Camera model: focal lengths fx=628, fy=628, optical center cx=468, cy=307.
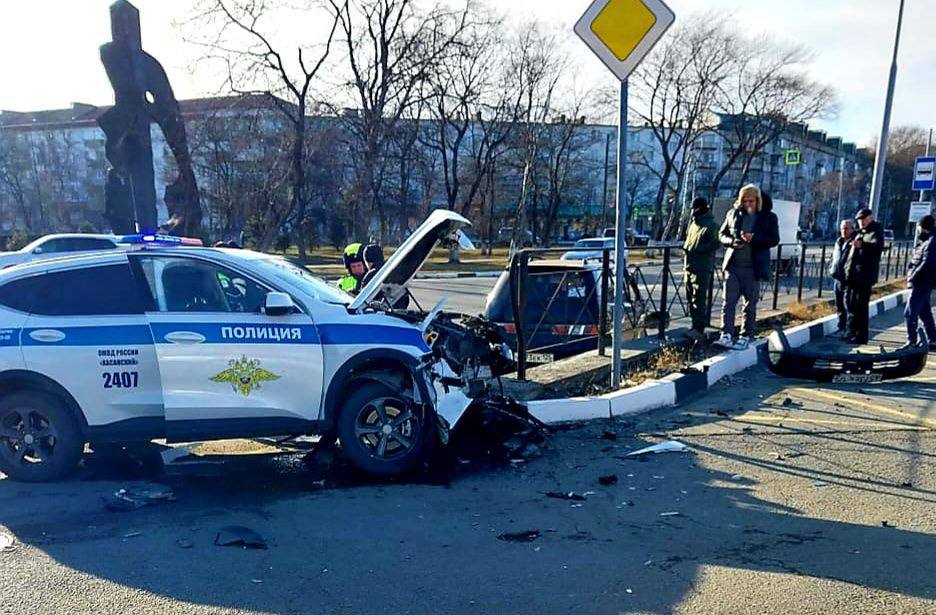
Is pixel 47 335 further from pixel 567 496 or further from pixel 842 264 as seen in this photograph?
pixel 842 264

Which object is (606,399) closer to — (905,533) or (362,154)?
(905,533)

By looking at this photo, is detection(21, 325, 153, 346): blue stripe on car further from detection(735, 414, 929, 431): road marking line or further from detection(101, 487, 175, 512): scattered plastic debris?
detection(735, 414, 929, 431): road marking line

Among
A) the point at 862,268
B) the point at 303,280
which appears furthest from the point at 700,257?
the point at 303,280

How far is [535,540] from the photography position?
3.50 m

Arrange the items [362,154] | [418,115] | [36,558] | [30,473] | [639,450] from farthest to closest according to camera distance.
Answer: [418,115]
[362,154]
[639,450]
[30,473]
[36,558]

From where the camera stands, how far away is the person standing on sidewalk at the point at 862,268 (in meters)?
8.59

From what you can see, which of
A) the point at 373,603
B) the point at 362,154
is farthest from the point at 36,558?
the point at 362,154

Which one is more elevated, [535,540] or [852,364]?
[852,364]

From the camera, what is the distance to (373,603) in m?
2.88

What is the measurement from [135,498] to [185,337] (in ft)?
3.57

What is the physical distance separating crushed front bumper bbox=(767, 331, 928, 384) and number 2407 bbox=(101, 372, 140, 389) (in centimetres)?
637

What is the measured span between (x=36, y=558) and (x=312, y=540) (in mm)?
1444

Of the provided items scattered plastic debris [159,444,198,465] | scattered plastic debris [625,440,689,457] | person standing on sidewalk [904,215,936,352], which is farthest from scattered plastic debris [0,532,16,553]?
person standing on sidewalk [904,215,936,352]

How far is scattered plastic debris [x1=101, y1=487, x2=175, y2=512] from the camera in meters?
3.99
